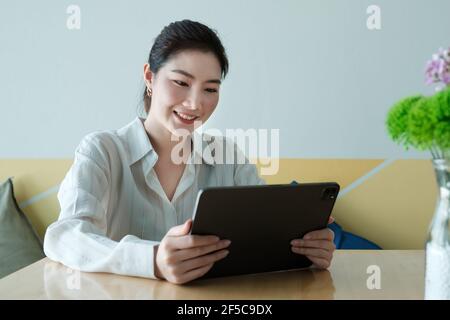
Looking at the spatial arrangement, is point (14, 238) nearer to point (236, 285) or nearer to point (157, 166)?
point (157, 166)

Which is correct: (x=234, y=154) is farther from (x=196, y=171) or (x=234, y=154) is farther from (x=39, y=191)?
(x=39, y=191)

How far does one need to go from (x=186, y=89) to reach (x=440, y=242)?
2.97 feet

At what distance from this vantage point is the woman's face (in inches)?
61.4

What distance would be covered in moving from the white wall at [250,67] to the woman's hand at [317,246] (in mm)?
1277

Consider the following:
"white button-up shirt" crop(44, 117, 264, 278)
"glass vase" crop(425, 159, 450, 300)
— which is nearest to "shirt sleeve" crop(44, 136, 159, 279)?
"white button-up shirt" crop(44, 117, 264, 278)

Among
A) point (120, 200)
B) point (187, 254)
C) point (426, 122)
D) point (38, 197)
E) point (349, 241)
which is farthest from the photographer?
point (38, 197)

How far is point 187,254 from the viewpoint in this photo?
1.03 metres

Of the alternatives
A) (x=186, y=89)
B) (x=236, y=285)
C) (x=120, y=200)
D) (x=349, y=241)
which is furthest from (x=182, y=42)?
(x=349, y=241)

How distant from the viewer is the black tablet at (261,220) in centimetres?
99

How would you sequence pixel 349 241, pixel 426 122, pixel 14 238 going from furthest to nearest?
pixel 14 238 → pixel 349 241 → pixel 426 122

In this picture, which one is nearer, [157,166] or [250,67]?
[157,166]

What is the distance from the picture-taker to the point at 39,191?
8.37 ft

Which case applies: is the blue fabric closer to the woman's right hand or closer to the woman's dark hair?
the woman's dark hair
